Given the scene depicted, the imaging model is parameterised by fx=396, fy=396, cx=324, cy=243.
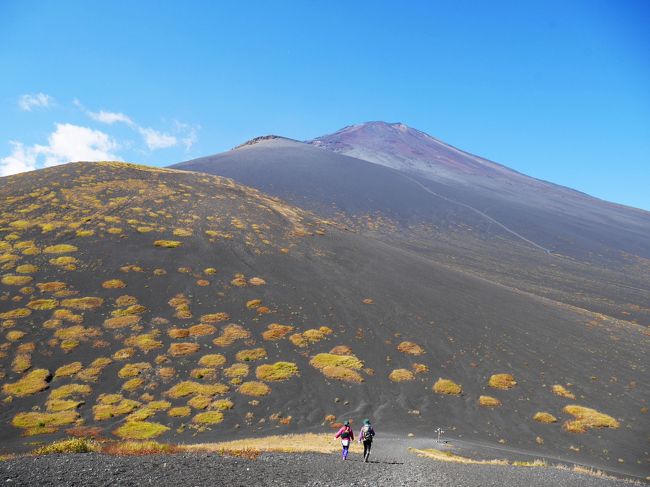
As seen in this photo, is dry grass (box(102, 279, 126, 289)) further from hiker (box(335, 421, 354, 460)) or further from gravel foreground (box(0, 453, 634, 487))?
hiker (box(335, 421, 354, 460))

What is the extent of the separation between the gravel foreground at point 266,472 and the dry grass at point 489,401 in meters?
→ 13.2

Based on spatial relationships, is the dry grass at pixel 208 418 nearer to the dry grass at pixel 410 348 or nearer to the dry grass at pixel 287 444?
the dry grass at pixel 287 444

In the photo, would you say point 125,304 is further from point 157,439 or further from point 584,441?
point 584,441

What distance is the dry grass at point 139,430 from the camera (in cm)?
2386

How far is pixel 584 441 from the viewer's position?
2670cm

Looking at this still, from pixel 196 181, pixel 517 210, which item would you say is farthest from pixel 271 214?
pixel 517 210

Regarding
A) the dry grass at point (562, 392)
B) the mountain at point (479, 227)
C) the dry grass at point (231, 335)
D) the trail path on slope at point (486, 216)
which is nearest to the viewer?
the dry grass at point (562, 392)

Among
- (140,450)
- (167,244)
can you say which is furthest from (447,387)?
(167,244)

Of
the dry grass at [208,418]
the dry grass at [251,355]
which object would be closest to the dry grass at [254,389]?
the dry grass at [208,418]

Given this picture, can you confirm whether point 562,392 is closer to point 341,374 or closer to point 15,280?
point 341,374

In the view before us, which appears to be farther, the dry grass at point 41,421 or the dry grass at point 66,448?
the dry grass at point 41,421

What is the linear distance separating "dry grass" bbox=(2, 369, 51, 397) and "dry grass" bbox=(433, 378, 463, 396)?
95.7ft

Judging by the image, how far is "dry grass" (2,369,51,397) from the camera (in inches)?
1043

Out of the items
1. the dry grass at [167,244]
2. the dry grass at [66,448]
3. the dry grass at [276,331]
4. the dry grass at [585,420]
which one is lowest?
the dry grass at [585,420]
